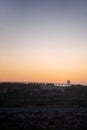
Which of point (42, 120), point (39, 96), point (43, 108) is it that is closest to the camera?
point (42, 120)

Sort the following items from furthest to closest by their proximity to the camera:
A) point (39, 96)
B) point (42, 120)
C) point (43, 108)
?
point (39, 96)
point (43, 108)
point (42, 120)

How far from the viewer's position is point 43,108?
19672 mm

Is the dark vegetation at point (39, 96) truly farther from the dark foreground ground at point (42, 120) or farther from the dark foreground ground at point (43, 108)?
the dark foreground ground at point (42, 120)

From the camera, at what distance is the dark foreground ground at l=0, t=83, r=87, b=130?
631 inches

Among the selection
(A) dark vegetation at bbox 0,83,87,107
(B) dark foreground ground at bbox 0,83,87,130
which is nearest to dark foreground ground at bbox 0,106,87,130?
(B) dark foreground ground at bbox 0,83,87,130

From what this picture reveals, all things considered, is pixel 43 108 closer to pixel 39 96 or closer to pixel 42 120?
pixel 39 96

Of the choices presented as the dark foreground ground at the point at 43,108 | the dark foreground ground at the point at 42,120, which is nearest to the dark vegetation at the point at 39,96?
the dark foreground ground at the point at 43,108

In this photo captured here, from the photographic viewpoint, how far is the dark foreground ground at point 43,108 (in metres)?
16.0

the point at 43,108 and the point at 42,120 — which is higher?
the point at 43,108

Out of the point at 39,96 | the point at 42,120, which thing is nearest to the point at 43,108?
the point at 39,96

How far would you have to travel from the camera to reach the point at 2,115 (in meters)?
16.6

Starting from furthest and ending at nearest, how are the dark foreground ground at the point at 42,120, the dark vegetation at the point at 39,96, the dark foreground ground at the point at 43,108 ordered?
1. the dark vegetation at the point at 39,96
2. the dark foreground ground at the point at 43,108
3. the dark foreground ground at the point at 42,120

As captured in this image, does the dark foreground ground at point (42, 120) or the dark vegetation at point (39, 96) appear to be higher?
the dark vegetation at point (39, 96)

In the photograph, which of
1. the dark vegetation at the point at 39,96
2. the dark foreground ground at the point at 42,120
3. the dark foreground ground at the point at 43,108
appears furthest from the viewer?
the dark vegetation at the point at 39,96
